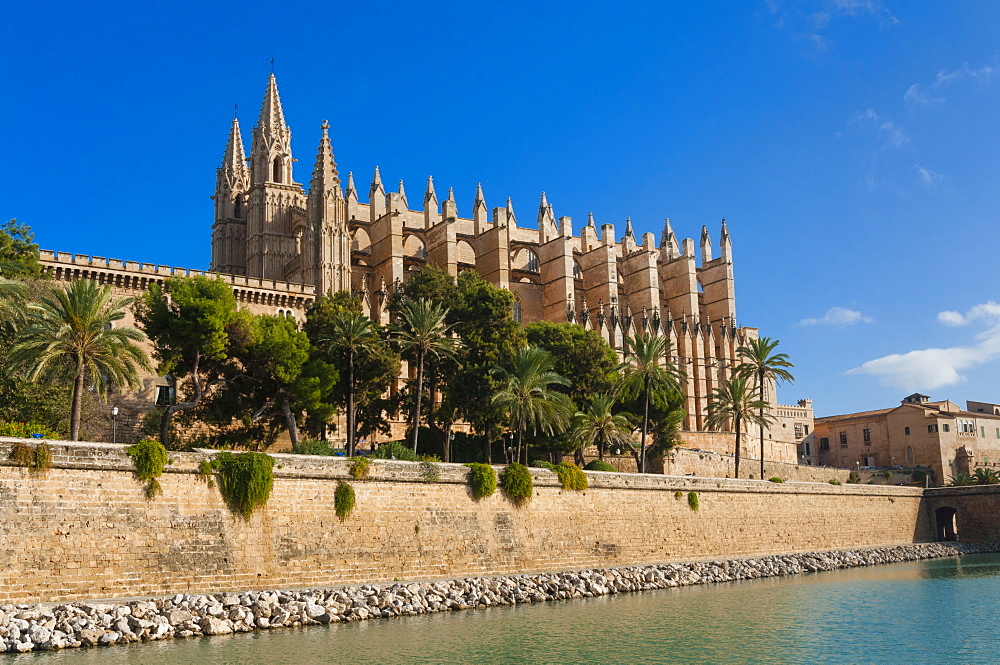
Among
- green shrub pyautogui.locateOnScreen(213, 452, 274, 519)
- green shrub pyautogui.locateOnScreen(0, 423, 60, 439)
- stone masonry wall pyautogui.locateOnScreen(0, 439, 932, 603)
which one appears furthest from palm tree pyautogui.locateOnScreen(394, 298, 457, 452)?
green shrub pyautogui.locateOnScreen(0, 423, 60, 439)

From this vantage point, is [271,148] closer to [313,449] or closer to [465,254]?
[465,254]

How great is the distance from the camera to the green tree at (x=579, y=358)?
39906 mm

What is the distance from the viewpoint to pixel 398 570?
2406 cm

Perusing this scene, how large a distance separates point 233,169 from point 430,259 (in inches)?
459

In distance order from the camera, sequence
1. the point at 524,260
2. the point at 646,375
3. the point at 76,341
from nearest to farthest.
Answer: the point at 76,341
the point at 646,375
the point at 524,260

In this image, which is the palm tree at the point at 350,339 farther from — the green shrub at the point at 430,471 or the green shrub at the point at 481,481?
the green shrub at the point at 430,471

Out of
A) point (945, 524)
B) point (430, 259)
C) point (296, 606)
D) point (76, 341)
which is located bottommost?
point (296, 606)

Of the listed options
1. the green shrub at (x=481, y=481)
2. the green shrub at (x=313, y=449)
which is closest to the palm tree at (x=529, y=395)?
the green shrub at (x=481, y=481)

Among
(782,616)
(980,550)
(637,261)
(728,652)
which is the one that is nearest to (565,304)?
(637,261)

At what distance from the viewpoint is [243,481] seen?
21922 mm

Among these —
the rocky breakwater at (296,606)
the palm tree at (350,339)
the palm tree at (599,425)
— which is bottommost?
the rocky breakwater at (296,606)

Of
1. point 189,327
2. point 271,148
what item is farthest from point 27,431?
point 271,148

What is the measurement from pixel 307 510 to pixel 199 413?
11795 mm

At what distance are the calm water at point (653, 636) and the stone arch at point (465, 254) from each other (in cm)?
3533
